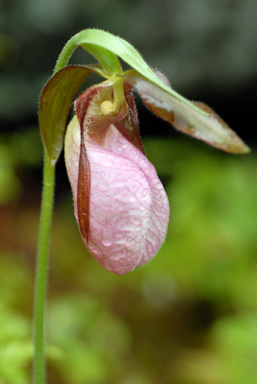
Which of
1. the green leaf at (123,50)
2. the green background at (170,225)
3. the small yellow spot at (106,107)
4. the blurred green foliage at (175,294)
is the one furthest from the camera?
the green background at (170,225)

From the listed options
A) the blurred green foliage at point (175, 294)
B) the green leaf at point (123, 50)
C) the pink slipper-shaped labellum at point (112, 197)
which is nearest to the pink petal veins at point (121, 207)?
the pink slipper-shaped labellum at point (112, 197)

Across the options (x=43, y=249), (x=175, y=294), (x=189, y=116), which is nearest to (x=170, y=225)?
(x=175, y=294)

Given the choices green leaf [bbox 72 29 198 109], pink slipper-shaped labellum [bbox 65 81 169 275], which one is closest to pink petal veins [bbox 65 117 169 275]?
pink slipper-shaped labellum [bbox 65 81 169 275]

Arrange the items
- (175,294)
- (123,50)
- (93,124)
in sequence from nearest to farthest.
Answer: (123,50)
(93,124)
(175,294)

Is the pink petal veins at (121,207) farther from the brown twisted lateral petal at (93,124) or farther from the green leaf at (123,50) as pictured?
the green leaf at (123,50)

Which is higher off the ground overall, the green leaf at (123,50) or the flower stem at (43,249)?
the green leaf at (123,50)

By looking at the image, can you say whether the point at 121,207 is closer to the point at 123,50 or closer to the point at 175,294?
the point at 123,50
